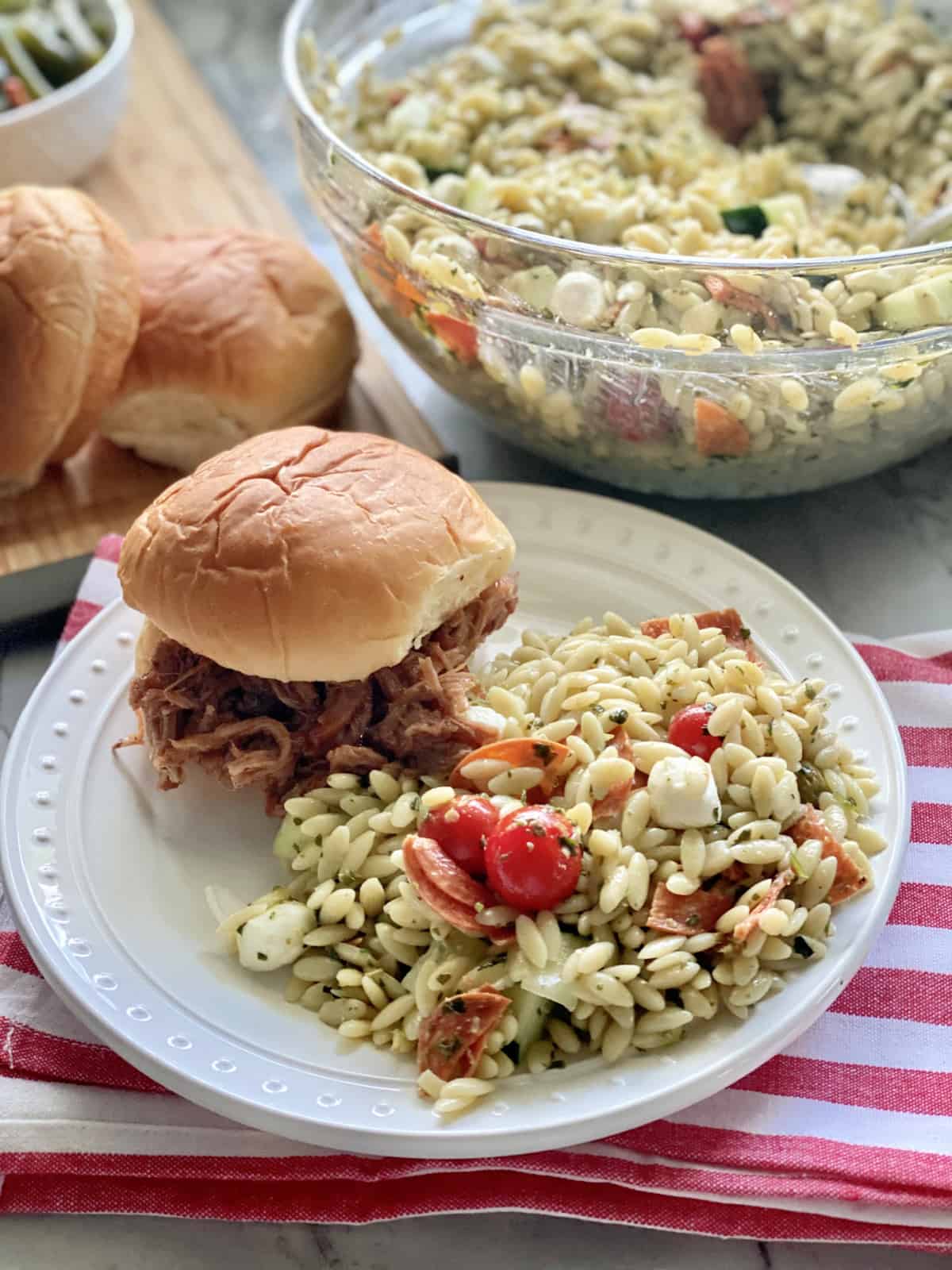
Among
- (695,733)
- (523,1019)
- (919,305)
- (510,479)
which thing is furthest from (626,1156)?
(510,479)

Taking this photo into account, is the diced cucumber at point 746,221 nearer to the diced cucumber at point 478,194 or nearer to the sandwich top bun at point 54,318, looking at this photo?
the diced cucumber at point 478,194

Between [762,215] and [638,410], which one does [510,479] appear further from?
[762,215]

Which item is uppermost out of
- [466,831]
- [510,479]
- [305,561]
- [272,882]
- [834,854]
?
[305,561]

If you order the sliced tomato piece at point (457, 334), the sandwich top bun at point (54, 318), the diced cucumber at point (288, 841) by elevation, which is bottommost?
the diced cucumber at point (288, 841)

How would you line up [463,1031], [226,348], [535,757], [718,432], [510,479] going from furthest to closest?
[510,479] → [226,348] → [718,432] → [535,757] → [463,1031]

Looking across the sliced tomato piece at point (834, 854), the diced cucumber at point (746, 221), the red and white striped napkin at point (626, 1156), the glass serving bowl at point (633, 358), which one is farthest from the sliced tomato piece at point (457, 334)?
the red and white striped napkin at point (626, 1156)

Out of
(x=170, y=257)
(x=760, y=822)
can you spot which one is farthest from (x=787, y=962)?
(x=170, y=257)

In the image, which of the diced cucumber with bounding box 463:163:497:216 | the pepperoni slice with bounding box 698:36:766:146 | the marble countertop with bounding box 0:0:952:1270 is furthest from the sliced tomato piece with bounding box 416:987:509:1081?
the pepperoni slice with bounding box 698:36:766:146
